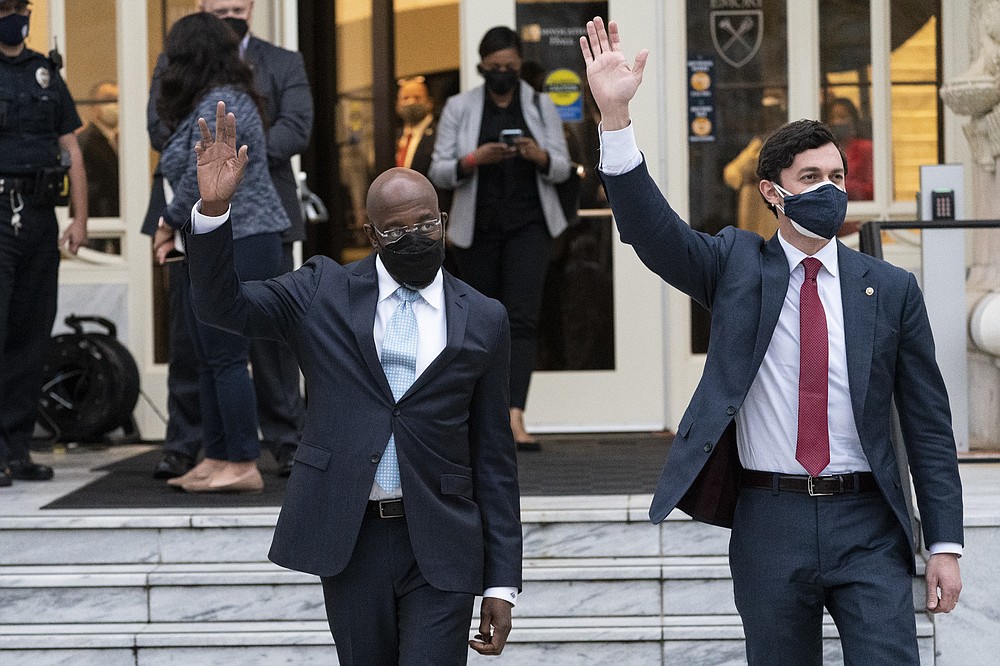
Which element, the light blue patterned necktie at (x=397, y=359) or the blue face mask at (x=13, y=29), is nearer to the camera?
the light blue patterned necktie at (x=397, y=359)

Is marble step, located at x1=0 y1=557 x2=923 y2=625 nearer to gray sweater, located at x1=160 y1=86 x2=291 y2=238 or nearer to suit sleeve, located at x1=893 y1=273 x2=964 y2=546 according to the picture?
gray sweater, located at x1=160 y1=86 x2=291 y2=238

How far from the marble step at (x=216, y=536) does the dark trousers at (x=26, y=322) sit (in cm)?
111

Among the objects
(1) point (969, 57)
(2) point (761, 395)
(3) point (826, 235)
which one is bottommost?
(2) point (761, 395)

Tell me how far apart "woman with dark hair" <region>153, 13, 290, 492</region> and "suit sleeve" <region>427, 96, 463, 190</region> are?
4.90ft

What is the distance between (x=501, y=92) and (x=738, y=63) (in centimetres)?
154

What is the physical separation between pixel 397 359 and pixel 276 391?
354 centimetres

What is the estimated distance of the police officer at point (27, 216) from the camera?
671cm

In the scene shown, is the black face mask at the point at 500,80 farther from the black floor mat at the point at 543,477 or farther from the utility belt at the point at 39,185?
the utility belt at the point at 39,185

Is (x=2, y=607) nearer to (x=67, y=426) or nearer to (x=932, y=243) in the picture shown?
(x=67, y=426)

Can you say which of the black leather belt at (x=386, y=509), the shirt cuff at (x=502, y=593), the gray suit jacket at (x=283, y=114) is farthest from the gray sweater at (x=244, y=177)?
the shirt cuff at (x=502, y=593)

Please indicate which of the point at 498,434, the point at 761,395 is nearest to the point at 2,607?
the point at 498,434

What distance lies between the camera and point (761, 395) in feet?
11.9

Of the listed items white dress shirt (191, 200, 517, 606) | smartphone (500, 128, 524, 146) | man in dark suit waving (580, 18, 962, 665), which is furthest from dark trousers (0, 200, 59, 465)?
man in dark suit waving (580, 18, 962, 665)

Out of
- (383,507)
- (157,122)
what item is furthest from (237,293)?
(157,122)
